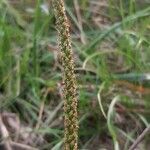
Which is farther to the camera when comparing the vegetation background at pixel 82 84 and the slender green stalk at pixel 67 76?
the vegetation background at pixel 82 84

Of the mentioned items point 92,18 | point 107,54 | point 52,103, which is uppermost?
point 92,18

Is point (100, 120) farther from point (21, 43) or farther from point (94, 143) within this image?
point (21, 43)

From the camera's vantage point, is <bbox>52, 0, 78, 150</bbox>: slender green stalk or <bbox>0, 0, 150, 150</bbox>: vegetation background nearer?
<bbox>52, 0, 78, 150</bbox>: slender green stalk

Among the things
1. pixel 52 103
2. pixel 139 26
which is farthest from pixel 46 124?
pixel 139 26

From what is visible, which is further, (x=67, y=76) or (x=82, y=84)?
(x=82, y=84)
